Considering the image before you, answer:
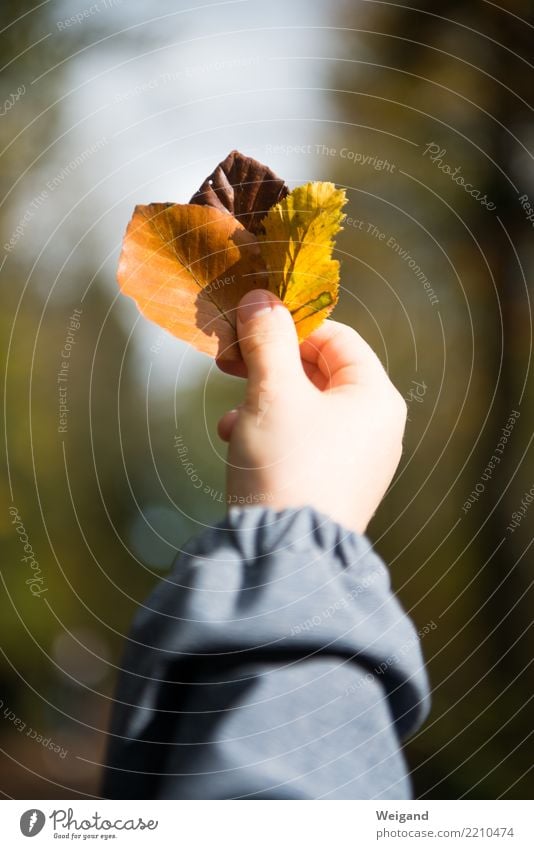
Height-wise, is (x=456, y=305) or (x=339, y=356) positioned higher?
(x=456, y=305)

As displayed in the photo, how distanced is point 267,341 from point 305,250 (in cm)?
4

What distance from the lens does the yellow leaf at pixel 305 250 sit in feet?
1.07

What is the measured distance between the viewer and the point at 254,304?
0.35 metres

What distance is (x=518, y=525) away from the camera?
Result: 112 centimetres

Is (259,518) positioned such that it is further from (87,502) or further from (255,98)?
(87,502)

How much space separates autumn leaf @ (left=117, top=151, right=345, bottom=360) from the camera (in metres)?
0.34

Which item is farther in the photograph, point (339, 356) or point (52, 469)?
point (52, 469)
